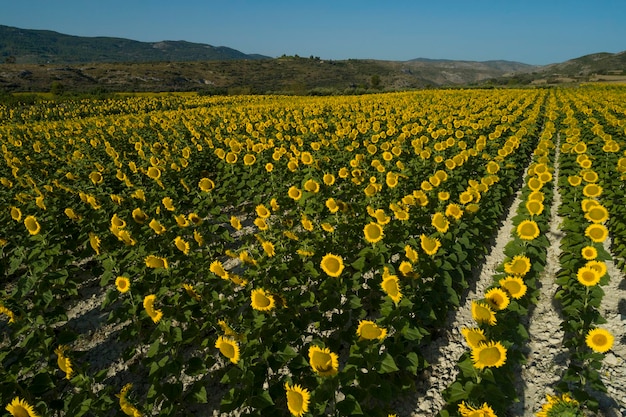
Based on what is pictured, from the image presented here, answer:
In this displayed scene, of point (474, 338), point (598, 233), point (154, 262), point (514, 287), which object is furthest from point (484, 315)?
point (154, 262)

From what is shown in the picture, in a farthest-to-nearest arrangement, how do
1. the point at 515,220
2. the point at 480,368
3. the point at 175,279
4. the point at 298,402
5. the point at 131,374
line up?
the point at 515,220
the point at 175,279
the point at 131,374
the point at 480,368
the point at 298,402

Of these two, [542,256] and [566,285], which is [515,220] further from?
[566,285]

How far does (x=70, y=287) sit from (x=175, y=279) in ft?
7.29

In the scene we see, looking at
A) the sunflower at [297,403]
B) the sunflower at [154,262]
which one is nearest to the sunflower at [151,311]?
the sunflower at [154,262]

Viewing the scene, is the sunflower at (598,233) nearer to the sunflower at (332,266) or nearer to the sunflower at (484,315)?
the sunflower at (484,315)

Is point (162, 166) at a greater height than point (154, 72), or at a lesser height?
lesser

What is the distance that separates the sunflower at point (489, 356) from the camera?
304 centimetres

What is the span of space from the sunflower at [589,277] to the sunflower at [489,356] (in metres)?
2.14

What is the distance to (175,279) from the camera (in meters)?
5.11

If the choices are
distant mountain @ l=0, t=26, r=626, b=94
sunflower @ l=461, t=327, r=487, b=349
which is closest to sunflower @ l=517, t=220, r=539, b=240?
sunflower @ l=461, t=327, r=487, b=349

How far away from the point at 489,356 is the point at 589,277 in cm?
238

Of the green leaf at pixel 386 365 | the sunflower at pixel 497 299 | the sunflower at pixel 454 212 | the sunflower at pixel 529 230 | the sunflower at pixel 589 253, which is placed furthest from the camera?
the sunflower at pixel 454 212

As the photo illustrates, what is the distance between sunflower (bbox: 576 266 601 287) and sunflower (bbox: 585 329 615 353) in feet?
2.51

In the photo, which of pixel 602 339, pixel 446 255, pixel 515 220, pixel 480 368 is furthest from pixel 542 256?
pixel 480 368
